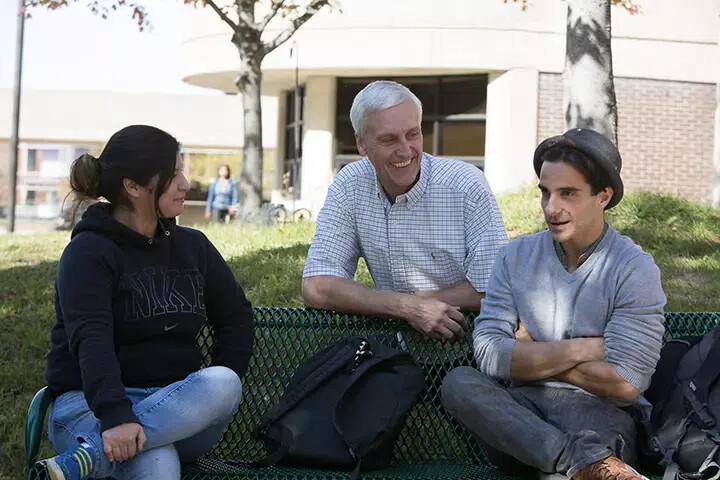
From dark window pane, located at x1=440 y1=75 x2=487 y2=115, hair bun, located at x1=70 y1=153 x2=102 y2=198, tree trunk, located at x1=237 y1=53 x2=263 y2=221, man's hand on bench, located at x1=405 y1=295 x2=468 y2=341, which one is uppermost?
dark window pane, located at x1=440 y1=75 x2=487 y2=115

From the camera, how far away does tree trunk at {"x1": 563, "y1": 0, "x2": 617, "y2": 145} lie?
A: 33.6 feet

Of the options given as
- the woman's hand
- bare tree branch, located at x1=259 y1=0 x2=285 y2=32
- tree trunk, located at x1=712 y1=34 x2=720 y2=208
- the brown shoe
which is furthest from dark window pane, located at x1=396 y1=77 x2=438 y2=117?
the woman's hand

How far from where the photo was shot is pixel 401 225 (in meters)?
4.29

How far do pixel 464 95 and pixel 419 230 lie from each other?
17694 millimetres

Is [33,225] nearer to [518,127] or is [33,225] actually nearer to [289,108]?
[289,108]

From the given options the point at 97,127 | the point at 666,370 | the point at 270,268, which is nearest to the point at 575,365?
the point at 666,370

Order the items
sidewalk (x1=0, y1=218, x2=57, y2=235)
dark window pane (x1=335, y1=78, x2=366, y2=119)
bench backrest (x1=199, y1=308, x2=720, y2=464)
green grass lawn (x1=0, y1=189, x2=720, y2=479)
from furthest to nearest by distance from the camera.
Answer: sidewalk (x1=0, y1=218, x2=57, y2=235), dark window pane (x1=335, y1=78, x2=366, y2=119), green grass lawn (x1=0, y1=189, x2=720, y2=479), bench backrest (x1=199, y1=308, x2=720, y2=464)

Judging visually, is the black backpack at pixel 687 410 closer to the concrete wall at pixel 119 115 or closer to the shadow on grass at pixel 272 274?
the shadow on grass at pixel 272 274

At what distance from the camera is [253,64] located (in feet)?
55.0

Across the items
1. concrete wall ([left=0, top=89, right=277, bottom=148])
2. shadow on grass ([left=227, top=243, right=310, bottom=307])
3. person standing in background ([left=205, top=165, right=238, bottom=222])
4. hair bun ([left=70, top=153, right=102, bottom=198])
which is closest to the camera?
hair bun ([left=70, top=153, right=102, bottom=198])

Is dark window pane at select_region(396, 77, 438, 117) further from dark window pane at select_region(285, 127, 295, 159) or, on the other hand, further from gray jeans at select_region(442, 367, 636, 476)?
gray jeans at select_region(442, 367, 636, 476)

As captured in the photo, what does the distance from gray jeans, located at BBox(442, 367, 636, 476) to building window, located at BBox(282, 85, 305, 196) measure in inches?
753

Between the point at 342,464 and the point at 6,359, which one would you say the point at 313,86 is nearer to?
the point at 6,359

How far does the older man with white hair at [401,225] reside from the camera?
4176mm
